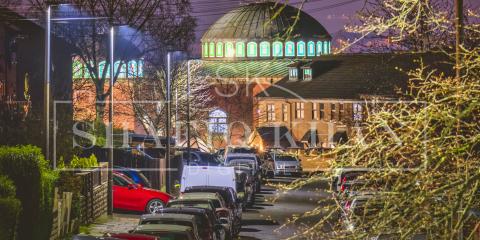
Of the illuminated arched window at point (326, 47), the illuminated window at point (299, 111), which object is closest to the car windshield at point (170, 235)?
the illuminated window at point (299, 111)

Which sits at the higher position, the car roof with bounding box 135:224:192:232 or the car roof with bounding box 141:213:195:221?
the car roof with bounding box 141:213:195:221

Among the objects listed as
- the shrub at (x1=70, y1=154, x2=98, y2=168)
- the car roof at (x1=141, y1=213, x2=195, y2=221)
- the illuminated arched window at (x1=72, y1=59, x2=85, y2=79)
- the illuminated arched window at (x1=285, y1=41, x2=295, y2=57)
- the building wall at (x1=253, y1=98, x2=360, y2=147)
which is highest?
the illuminated arched window at (x1=285, y1=41, x2=295, y2=57)

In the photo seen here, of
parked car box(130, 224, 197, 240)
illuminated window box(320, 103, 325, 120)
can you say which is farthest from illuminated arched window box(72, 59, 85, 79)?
parked car box(130, 224, 197, 240)

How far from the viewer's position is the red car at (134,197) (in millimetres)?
32312

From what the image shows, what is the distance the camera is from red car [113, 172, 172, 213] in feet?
106

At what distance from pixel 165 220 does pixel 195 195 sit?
6.58 meters

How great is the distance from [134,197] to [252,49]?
104094 millimetres

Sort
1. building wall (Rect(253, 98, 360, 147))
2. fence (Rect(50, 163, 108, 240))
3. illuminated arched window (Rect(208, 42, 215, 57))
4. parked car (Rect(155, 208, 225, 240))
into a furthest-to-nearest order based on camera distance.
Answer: illuminated arched window (Rect(208, 42, 215, 57)), building wall (Rect(253, 98, 360, 147)), fence (Rect(50, 163, 108, 240)), parked car (Rect(155, 208, 225, 240))

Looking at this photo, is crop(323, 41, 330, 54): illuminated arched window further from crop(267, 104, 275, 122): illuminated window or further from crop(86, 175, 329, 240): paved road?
crop(86, 175, 329, 240): paved road

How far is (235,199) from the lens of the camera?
28391 millimetres

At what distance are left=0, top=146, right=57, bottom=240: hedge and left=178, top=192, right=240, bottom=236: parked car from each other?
13.4 feet

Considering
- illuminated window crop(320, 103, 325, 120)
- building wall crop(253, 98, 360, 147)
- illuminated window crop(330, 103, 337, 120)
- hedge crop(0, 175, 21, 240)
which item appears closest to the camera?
hedge crop(0, 175, 21, 240)

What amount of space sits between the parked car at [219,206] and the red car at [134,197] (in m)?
6.42

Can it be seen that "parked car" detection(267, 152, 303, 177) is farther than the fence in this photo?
Yes
